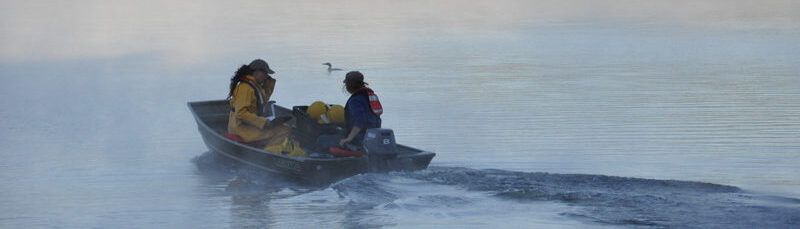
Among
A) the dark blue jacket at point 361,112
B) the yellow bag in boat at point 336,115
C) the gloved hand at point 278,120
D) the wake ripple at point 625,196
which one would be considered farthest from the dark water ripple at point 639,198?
the gloved hand at point 278,120

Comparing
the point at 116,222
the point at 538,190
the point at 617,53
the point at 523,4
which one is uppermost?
the point at 523,4

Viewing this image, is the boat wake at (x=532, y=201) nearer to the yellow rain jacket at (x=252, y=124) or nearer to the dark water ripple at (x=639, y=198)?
the dark water ripple at (x=639, y=198)

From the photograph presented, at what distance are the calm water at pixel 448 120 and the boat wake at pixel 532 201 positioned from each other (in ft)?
0.09

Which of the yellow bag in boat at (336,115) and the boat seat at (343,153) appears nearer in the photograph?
the boat seat at (343,153)

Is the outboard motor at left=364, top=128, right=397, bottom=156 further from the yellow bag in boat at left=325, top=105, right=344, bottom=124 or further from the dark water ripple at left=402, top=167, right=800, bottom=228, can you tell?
the yellow bag in boat at left=325, top=105, right=344, bottom=124

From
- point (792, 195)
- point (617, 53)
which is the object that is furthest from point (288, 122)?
point (617, 53)

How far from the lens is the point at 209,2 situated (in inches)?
2028

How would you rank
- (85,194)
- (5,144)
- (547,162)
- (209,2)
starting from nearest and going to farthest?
(85,194), (547,162), (5,144), (209,2)

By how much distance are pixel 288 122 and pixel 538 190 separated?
4.37 metres

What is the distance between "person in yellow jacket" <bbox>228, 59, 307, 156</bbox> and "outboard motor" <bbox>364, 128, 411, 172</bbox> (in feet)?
4.12

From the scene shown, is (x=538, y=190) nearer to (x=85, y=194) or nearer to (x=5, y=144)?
(x=85, y=194)

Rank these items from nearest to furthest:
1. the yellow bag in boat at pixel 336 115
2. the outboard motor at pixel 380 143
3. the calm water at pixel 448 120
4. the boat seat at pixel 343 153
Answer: the calm water at pixel 448 120, the outboard motor at pixel 380 143, the boat seat at pixel 343 153, the yellow bag in boat at pixel 336 115

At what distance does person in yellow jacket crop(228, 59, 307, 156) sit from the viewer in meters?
13.5

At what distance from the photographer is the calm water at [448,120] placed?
11.4 m
